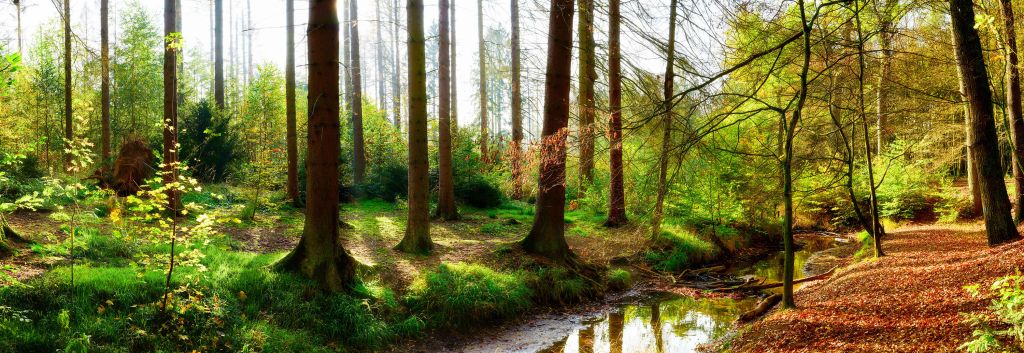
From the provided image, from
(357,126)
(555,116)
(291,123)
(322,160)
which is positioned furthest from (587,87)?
(357,126)

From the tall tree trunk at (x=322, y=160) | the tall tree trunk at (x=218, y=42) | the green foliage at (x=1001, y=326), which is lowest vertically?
the green foliage at (x=1001, y=326)

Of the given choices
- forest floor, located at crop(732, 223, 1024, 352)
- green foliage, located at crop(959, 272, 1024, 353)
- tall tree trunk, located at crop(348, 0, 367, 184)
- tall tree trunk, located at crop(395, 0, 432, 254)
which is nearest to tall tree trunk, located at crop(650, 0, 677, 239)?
forest floor, located at crop(732, 223, 1024, 352)

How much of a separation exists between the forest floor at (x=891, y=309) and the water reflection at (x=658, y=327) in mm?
932

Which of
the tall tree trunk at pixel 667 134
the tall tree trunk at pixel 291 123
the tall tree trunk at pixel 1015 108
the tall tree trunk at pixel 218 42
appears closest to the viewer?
the tall tree trunk at pixel 667 134

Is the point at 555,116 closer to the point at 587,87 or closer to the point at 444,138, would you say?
the point at 587,87

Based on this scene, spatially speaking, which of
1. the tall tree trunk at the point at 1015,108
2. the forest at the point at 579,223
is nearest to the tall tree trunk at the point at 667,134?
the forest at the point at 579,223

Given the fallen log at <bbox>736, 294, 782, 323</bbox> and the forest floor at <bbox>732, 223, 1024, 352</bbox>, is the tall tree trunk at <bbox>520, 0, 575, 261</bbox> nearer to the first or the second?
the fallen log at <bbox>736, 294, 782, 323</bbox>

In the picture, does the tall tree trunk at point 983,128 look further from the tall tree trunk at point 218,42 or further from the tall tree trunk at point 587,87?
the tall tree trunk at point 218,42

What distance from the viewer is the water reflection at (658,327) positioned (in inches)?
260

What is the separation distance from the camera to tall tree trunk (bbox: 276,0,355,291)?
679 cm

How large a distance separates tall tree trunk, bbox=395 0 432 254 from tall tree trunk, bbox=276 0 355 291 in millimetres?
2087

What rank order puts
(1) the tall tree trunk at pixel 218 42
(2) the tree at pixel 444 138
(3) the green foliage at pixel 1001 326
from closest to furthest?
(3) the green foliage at pixel 1001 326 < (2) the tree at pixel 444 138 < (1) the tall tree trunk at pixel 218 42

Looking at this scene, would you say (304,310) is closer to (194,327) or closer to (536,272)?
→ (194,327)

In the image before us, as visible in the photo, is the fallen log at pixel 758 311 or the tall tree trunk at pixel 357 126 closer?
the fallen log at pixel 758 311
